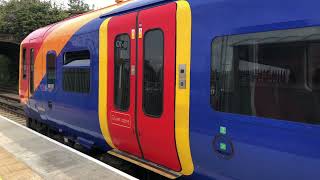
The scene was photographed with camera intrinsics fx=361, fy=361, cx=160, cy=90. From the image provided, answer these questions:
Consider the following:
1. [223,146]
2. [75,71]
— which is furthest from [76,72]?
[223,146]

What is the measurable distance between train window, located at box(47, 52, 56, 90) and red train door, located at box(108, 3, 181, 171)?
106 inches

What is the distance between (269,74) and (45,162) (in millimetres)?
4024

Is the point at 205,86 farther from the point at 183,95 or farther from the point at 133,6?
the point at 133,6

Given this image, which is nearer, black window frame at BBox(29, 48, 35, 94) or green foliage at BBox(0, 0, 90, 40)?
black window frame at BBox(29, 48, 35, 94)

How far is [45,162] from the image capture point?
19.6 ft

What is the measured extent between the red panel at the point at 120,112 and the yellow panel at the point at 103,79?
0.41ft

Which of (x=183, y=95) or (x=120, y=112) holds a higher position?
(x=183, y=95)

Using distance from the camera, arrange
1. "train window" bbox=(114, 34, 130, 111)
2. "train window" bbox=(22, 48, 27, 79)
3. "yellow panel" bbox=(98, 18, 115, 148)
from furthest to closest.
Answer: "train window" bbox=(22, 48, 27, 79), "yellow panel" bbox=(98, 18, 115, 148), "train window" bbox=(114, 34, 130, 111)

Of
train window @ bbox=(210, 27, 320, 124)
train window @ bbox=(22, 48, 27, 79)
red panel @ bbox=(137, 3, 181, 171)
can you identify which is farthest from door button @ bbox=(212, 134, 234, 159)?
train window @ bbox=(22, 48, 27, 79)

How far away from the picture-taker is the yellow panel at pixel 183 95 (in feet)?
15.0

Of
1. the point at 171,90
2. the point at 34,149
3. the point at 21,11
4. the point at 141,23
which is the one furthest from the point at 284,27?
the point at 21,11

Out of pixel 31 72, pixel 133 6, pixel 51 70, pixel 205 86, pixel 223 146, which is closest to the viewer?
pixel 223 146

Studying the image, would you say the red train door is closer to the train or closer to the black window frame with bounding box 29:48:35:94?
the train

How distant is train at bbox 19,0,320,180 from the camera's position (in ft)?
11.2
